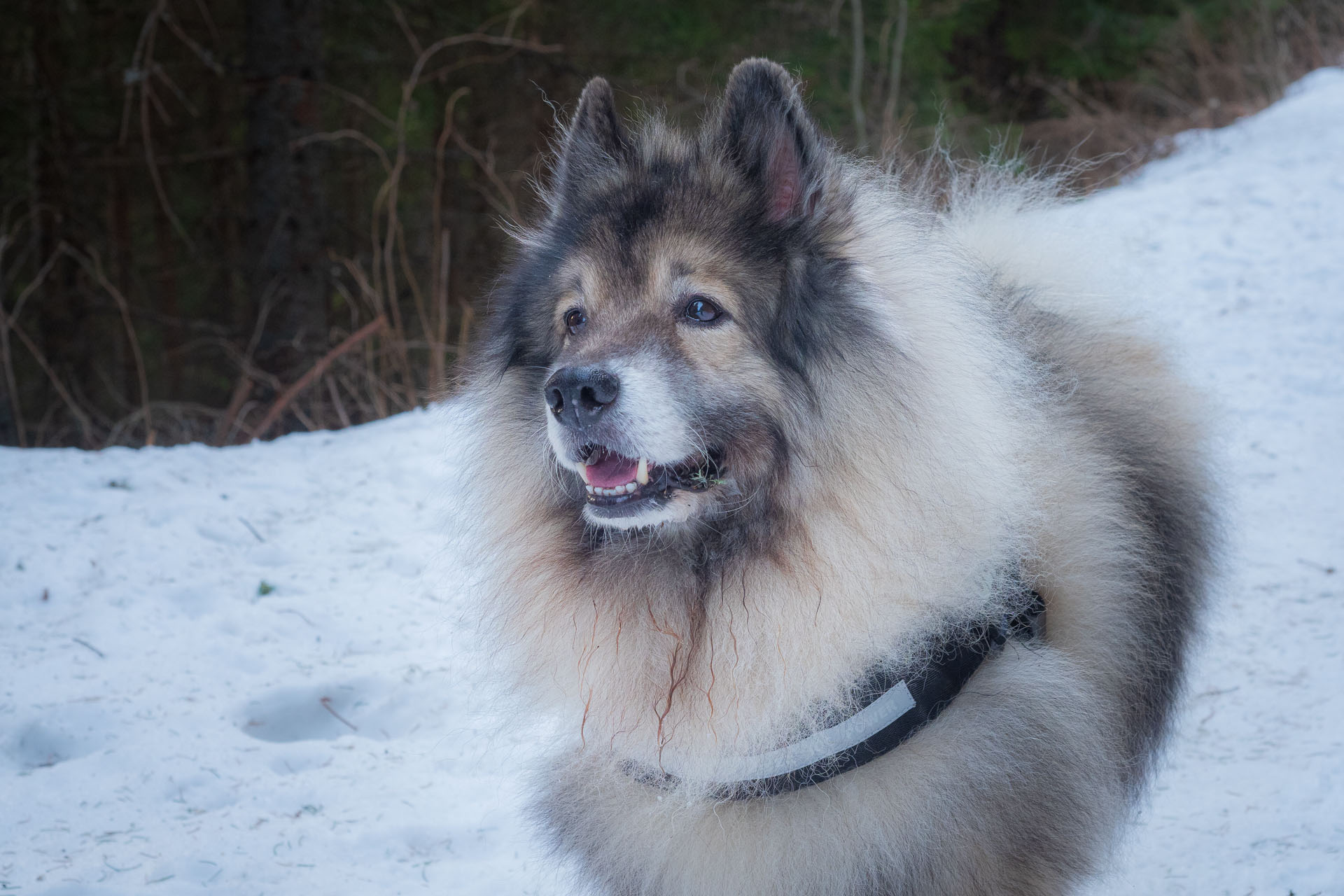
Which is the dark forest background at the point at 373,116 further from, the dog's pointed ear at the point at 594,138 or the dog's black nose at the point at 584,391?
the dog's black nose at the point at 584,391

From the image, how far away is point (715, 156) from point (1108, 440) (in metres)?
1.13

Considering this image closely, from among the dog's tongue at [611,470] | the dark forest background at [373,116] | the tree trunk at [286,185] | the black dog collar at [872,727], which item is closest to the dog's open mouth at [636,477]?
the dog's tongue at [611,470]

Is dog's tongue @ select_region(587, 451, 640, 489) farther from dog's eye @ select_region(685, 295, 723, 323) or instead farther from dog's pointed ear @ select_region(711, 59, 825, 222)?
dog's pointed ear @ select_region(711, 59, 825, 222)

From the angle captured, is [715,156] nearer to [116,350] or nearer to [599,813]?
[599,813]

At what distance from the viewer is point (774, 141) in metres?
2.01

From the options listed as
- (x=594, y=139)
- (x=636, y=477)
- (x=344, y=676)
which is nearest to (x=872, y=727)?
(x=636, y=477)

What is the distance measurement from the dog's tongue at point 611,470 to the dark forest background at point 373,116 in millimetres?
3628

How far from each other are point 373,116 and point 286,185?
4.06 meters

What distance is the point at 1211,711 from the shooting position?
2963 millimetres

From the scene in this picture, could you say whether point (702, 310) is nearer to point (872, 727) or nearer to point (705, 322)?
point (705, 322)

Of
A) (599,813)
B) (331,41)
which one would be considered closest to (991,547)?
(599,813)

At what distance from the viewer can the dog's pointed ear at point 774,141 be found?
199 centimetres

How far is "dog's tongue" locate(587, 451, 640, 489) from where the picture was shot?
191 centimetres

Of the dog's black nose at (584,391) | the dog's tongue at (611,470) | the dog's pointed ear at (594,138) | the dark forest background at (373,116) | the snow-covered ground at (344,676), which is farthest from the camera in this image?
the dark forest background at (373,116)
